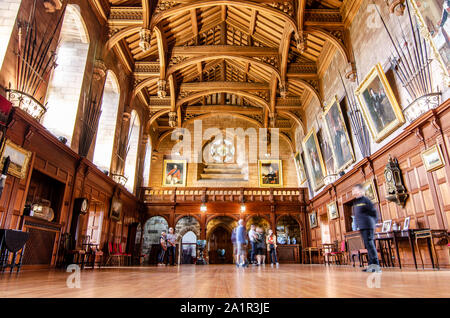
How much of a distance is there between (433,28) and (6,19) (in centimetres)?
832

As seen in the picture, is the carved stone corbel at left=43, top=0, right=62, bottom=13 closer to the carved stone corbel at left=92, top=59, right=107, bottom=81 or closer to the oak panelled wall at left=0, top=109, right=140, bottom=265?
the carved stone corbel at left=92, top=59, right=107, bottom=81

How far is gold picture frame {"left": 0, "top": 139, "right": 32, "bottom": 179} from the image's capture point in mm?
4996

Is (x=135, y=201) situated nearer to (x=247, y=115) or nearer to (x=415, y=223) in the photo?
(x=247, y=115)

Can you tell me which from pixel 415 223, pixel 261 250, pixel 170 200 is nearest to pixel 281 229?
pixel 170 200

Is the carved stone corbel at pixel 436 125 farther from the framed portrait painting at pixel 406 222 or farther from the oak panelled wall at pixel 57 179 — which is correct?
the oak panelled wall at pixel 57 179

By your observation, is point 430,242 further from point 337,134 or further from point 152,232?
point 152,232

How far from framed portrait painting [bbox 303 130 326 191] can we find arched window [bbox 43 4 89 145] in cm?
891

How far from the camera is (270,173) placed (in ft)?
53.6

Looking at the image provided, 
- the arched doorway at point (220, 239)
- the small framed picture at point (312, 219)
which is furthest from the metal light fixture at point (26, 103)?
the small framed picture at point (312, 219)

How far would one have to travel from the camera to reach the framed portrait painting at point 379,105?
6641 mm

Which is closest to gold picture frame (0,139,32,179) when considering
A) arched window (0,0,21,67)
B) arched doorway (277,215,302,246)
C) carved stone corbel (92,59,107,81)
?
arched window (0,0,21,67)

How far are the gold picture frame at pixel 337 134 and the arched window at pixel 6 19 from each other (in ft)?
28.8

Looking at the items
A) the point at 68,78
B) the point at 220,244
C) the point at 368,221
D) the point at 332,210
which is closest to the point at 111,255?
the point at 68,78
